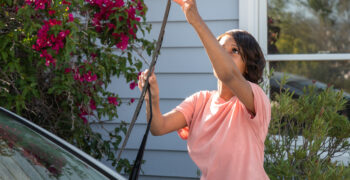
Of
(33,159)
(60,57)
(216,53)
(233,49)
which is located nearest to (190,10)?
(216,53)

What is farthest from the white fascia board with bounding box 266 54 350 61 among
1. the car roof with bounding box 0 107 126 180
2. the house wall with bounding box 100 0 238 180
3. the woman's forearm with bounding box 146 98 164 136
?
the car roof with bounding box 0 107 126 180

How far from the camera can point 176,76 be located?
3922 millimetres

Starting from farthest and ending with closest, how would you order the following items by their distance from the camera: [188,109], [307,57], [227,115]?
[307,57]
[188,109]
[227,115]

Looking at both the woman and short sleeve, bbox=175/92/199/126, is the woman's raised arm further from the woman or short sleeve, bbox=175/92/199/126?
short sleeve, bbox=175/92/199/126

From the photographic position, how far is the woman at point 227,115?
181cm

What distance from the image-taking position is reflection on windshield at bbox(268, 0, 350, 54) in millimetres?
3582

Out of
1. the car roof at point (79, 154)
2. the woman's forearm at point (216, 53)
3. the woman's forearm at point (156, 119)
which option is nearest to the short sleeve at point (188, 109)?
the woman's forearm at point (156, 119)

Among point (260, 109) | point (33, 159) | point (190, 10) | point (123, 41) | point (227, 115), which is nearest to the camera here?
point (33, 159)

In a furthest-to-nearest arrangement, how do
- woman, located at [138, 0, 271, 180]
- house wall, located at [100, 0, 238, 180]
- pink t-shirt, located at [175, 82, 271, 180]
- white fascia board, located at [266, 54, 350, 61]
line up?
1. house wall, located at [100, 0, 238, 180]
2. white fascia board, located at [266, 54, 350, 61]
3. pink t-shirt, located at [175, 82, 271, 180]
4. woman, located at [138, 0, 271, 180]

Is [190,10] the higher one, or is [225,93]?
[190,10]

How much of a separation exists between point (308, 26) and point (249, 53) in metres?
1.72

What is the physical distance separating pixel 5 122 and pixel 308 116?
6.22ft

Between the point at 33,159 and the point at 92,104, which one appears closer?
the point at 33,159

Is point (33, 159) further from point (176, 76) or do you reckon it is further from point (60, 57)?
point (176, 76)
